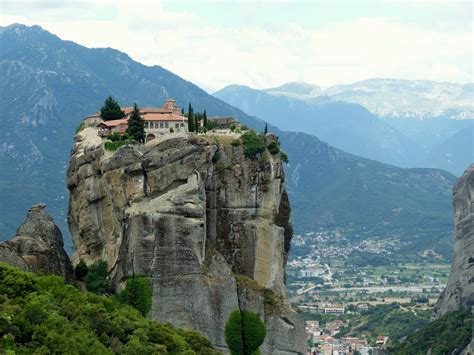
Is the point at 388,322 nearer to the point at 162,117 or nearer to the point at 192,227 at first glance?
the point at 162,117

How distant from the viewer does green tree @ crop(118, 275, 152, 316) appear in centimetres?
6919

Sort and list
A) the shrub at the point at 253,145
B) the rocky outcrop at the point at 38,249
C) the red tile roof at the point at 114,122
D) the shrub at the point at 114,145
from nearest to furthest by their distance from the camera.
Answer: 1. the rocky outcrop at the point at 38,249
2. the shrub at the point at 114,145
3. the shrub at the point at 253,145
4. the red tile roof at the point at 114,122

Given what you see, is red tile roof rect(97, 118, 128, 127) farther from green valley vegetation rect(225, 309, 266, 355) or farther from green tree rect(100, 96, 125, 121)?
green valley vegetation rect(225, 309, 266, 355)

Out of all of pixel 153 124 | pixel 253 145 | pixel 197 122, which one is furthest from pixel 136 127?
pixel 253 145

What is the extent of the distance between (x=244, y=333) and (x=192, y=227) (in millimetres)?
7139

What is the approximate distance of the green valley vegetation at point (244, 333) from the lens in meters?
70.9

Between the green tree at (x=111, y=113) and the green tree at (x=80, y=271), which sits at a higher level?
the green tree at (x=111, y=113)

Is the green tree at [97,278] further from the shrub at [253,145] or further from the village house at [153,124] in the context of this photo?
the shrub at [253,145]

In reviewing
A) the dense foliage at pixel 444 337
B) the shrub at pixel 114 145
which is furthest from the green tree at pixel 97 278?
the dense foliage at pixel 444 337

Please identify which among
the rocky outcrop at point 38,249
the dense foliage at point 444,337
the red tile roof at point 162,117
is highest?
the red tile roof at point 162,117

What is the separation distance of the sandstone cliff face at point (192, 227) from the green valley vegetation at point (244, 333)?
472mm

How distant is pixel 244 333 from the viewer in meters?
71.4

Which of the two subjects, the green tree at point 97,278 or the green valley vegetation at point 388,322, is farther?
the green valley vegetation at point 388,322

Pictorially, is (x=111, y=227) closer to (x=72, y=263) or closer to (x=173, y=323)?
(x=72, y=263)
